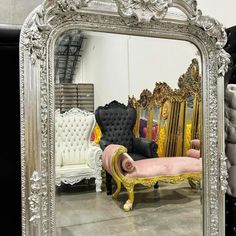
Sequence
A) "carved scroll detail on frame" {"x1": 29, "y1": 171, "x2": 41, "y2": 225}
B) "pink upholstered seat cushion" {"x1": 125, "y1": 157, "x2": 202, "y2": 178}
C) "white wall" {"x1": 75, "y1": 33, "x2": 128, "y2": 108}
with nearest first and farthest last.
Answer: "carved scroll detail on frame" {"x1": 29, "y1": 171, "x2": 41, "y2": 225} → "white wall" {"x1": 75, "y1": 33, "x2": 128, "y2": 108} → "pink upholstered seat cushion" {"x1": 125, "y1": 157, "x2": 202, "y2": 178}

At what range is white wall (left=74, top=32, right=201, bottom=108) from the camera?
41.5 inches

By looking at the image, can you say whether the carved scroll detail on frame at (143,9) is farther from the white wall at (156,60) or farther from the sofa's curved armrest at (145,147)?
the sofa's curved armrest at (145,147)

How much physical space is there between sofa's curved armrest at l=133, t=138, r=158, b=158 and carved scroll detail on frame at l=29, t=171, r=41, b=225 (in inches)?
14.7

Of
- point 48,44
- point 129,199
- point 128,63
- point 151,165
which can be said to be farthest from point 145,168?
point 48,44

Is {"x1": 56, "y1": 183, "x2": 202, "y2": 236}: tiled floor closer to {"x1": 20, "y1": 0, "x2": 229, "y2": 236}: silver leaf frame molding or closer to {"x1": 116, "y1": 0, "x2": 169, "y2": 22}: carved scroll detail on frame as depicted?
{"x1": 20, "y1": 0, "x2": 229, "y2": 236}: silver leaf frame molding

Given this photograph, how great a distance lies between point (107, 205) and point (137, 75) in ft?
1.59

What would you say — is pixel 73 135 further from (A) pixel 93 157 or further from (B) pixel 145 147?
(B) pixel 145 147

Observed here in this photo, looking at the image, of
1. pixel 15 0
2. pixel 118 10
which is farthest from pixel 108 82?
pixel 15 0

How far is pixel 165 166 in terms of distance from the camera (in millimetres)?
1203

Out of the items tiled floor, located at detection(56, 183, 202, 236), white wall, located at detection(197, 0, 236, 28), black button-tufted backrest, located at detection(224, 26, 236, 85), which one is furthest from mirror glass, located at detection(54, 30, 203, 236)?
white wall, located at detection(197, 0, 236, 28)

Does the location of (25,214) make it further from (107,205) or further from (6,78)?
(6,78)

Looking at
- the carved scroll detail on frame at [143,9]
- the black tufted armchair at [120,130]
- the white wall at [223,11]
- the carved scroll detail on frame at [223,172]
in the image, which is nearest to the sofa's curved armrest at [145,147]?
the black tufted armchair at [120,130]

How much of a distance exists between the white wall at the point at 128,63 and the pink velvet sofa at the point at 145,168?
21 cm

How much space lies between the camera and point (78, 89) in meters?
1.03
